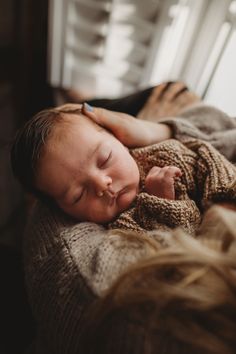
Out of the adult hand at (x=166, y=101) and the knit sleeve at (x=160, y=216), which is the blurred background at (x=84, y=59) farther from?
the knit sleeve at (x=160, y=216)

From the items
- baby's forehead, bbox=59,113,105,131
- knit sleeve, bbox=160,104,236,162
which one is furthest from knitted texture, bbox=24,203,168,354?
knit sleeve, bbox=160,104,236,162

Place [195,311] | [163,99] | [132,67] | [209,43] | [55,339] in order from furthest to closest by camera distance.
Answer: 1. [132,67]
2. [209,43]
3. [163,99]
4. [55,339]
5. [195,311]

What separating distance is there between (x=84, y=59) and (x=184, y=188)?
1.40 metres

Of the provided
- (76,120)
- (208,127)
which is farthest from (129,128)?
(208,127)

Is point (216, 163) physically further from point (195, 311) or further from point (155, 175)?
point (195, 311)

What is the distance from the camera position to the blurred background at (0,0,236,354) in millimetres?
1190

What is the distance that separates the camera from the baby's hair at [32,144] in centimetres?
72

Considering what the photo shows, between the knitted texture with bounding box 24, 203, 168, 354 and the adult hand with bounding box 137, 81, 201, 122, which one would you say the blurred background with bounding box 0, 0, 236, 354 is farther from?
the knitted texture with bounding box 24, 203, 168, 354

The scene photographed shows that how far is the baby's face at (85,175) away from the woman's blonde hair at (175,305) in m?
0.29

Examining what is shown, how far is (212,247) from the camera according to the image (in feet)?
1.38

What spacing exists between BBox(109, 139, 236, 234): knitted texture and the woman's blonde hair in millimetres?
174

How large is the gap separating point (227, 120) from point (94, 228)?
55 cm

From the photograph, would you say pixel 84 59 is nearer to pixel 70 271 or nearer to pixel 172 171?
pixel 172 171

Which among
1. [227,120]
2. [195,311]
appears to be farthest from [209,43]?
[195,311]
